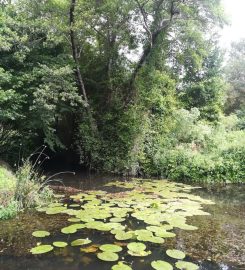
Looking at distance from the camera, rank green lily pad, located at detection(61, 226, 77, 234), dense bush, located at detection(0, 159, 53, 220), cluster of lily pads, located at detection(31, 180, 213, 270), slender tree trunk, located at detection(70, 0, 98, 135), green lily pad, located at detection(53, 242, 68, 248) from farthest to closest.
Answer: slender tree trunk, located at detection(70, 0, 98, 135) → dense bush, located at detection(0, 159, 53, 220) → green lily pad, located at detection(61, 226, 77, 234) → green lily pad, located at detection(53, 242, 68, 248) → cluster of lily pads, located at detection(31, 180, 213, 270)

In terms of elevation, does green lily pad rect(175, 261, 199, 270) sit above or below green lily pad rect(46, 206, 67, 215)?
above

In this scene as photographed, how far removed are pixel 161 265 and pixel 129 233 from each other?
120cm

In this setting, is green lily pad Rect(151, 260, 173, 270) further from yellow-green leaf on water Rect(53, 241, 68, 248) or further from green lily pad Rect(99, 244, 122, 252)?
yellow-green leaf on water Rect(53, 241, 68, 248)

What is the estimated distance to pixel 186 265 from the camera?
4207mm

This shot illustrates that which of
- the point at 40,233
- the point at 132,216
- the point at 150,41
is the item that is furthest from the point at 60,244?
the point at 150,41

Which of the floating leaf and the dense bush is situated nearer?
the floating leaf

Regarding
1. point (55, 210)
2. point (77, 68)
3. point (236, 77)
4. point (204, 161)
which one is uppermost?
point (236, 77)

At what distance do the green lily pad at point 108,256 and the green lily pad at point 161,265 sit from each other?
51 cm

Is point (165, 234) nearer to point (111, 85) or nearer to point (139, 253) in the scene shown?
point (139, 253)

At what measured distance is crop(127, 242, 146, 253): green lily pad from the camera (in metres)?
4.59

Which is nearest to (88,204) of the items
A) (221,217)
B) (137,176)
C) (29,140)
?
(221,217)

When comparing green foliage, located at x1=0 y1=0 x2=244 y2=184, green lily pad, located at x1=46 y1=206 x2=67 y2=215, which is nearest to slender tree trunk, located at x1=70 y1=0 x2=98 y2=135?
green foliage, located at x1=0 y1=0 x2=244 y2=184

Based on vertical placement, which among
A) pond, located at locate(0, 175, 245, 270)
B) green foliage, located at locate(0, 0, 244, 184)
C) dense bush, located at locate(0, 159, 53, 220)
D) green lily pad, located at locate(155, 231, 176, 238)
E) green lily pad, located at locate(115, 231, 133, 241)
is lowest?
pond, located at locate(0, 175, 245, 270)

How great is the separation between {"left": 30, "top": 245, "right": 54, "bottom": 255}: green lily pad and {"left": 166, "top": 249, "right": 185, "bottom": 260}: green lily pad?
1640 millimetres
